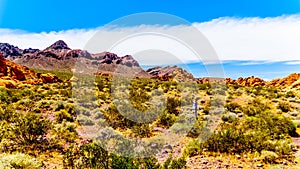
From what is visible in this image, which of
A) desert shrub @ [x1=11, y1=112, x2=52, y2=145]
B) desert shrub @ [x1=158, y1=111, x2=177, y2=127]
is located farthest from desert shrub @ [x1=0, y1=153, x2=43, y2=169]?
desert shrub @ [x1=158, y1=111, x2=177, y2=127]

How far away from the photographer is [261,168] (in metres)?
8.67

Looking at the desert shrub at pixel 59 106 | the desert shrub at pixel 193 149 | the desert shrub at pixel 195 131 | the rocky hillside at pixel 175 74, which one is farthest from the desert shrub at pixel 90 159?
the rocky hillside at pixel 175 74

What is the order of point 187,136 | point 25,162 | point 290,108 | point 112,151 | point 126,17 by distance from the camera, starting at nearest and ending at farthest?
1. point 25,162
2. point 112,151
3. point 187,136
4. point 126,17
5. point 290,108

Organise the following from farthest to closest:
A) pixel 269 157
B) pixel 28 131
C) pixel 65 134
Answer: pixel 65 134 < pixel 28 131 < pixel 269 157

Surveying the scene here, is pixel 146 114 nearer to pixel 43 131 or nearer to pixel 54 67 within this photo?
pixel 43 131

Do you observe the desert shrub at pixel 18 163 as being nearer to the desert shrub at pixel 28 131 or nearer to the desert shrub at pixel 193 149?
the desert shrub at pixel 28 131

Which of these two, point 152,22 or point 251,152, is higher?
point 152,22

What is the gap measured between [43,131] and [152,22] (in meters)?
7.76

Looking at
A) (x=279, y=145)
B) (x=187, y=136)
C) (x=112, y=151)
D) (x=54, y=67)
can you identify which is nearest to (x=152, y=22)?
(x=187, y=136)

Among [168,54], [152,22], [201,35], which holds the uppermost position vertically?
[152,22]

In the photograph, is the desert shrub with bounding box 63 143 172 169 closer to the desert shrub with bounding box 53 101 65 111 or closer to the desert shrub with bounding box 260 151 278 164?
the desert shrub with bounding box 260 151 278 164

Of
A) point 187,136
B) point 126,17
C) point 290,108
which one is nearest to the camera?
point 187,136

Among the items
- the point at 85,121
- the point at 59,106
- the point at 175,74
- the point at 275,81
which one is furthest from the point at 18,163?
the point at 275,81

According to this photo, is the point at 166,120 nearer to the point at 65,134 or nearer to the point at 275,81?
the point at 65,134
